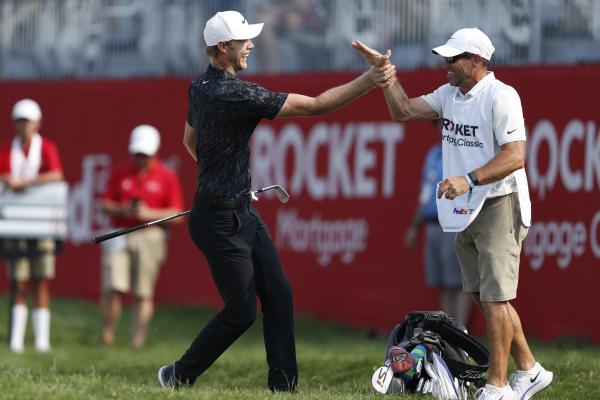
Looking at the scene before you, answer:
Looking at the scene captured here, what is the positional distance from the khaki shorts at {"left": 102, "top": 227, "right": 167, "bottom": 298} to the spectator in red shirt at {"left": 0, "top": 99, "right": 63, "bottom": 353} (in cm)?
62

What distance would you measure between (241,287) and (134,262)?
6.72 metres

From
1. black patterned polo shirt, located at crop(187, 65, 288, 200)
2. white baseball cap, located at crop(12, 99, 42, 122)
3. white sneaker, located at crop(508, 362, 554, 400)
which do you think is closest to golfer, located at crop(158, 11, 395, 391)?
black patterned polo shirt, located at crop(187, 65, 288, 200)

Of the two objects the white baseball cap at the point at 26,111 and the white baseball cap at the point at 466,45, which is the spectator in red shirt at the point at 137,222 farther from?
the white baseball cap at the point at 466,45

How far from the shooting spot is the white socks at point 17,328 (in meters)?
15.6

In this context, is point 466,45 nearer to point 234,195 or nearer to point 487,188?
point 487,188

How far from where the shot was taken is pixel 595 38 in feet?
50.0

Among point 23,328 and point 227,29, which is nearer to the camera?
point 227,29

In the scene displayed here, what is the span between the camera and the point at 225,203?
31.5ft

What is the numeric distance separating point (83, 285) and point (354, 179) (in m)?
4.26

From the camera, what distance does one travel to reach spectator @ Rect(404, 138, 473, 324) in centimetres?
1495

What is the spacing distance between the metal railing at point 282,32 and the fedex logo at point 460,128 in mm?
6077

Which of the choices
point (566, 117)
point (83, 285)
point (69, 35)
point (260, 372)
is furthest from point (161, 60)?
point (260, 372)

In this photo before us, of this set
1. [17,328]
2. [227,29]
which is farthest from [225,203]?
[17,328]

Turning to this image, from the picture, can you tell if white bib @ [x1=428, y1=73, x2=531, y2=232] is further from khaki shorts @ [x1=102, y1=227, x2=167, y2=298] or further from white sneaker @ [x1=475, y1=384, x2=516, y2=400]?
khaki shorts @ [x1=102, y1=227, x2=167, y2=298]
